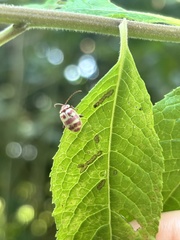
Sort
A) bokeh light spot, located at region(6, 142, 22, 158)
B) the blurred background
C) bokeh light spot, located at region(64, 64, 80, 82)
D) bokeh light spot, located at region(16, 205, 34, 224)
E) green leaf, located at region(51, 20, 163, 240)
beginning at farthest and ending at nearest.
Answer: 1. bokeh light spot, located at region(16, 205, 34, 224)
2. bokeh light spot, located at region(6, 142, 22, 158)
3. bokeh light spot, located at region(64, 64, 80, 82)
4. the blurred background
5. green leaf, located at region(51, 20, 163, 240)

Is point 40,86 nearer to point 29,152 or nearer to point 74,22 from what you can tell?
point 29,152

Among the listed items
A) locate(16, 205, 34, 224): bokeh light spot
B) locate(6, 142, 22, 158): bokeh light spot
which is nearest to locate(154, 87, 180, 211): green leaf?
locate(6, 142, 22, 158): bokeh light spot

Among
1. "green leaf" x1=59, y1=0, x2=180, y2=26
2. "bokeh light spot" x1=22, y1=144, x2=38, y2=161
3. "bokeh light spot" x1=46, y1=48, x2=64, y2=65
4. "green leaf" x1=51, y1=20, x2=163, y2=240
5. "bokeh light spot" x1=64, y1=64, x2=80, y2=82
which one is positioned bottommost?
"green leaf" x1=51, y1=20, x2=163, y2=240

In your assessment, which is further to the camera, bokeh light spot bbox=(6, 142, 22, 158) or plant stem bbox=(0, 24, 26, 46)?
bokeh light spot bbox=(6, 142, 22, 158)

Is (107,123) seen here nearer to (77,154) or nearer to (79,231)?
(77,154)

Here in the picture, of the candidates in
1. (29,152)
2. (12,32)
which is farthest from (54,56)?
(12,32)

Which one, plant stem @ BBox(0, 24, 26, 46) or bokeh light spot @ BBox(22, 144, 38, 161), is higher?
plant stem @ BBox(0, 24, 26, 46)

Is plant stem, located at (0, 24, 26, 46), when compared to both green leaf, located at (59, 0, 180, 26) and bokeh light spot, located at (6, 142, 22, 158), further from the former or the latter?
bokeh light spot, located at (6, 142, 22, 158)
